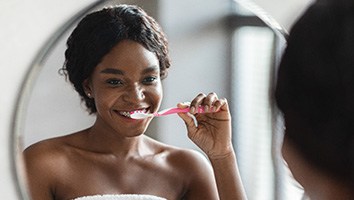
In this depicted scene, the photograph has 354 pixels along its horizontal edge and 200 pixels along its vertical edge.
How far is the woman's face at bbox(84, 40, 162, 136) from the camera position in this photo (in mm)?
603

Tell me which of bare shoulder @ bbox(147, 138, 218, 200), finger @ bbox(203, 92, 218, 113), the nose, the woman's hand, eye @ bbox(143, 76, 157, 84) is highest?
eye @ bbox(143, 76, 157, 84)

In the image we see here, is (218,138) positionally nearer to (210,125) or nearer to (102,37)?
(210,125)

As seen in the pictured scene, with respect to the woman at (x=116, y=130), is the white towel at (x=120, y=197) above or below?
below

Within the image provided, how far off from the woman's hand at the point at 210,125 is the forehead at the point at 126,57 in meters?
0.06

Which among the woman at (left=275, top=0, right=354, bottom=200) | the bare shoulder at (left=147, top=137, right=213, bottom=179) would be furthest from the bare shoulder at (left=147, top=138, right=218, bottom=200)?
the woman at (left=275, top=0, right=354, bottom=200)

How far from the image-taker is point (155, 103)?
24.8 inches

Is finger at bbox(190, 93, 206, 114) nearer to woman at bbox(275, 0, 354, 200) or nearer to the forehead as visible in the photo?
the forehead

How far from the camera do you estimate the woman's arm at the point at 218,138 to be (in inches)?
25.2

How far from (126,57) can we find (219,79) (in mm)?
99

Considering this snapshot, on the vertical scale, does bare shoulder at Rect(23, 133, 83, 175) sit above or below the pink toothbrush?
below

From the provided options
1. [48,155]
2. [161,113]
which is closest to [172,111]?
[161,113]

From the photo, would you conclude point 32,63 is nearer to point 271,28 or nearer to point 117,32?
point 117,32

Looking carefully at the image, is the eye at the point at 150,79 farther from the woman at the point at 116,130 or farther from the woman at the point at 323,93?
the woman at the point at 323,93

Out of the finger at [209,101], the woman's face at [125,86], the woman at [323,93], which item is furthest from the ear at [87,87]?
the woman at [323,93]
